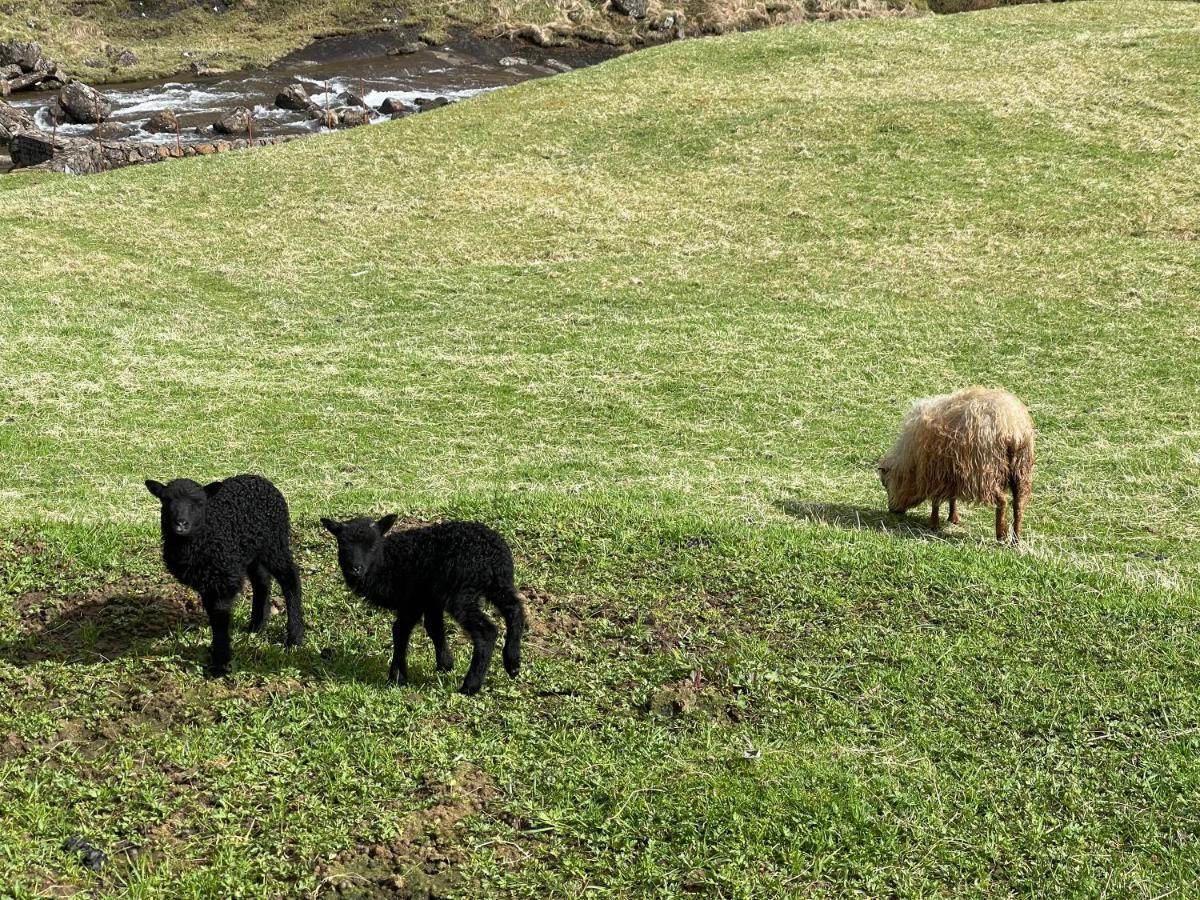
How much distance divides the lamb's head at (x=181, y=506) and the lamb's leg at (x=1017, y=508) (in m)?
8.10

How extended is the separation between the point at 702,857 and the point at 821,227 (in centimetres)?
1991

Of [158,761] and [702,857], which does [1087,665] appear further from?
[158,761]

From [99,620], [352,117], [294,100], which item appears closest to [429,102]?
[352,117]

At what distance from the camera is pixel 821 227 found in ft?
78.6

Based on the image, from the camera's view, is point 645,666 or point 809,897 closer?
point 809,897

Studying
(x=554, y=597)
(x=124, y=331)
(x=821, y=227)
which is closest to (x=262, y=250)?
(x=124, y=331)

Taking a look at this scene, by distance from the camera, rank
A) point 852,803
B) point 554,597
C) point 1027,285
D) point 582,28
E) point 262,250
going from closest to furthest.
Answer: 1. point 852,803
2. point 554,597
3. point 1027,285
4. point 262,250
5. point 582,28

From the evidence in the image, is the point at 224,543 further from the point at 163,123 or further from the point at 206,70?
the point at 206,70

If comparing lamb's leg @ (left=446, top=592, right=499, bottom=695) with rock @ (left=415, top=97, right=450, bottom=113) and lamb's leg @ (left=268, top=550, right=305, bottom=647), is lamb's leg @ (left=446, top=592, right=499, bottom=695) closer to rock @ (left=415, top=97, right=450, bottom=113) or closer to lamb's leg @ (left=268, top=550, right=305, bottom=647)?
lamb's leg @ (left=268, top=550, right=305, bottom=647)

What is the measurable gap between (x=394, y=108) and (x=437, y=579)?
38864 mm

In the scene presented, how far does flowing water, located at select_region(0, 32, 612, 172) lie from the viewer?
133 ft

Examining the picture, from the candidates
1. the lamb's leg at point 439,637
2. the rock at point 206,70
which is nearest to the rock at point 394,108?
the rock at point 206,70

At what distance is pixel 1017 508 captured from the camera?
38.7ft

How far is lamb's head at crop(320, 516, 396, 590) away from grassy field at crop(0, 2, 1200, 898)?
29.8 inches
